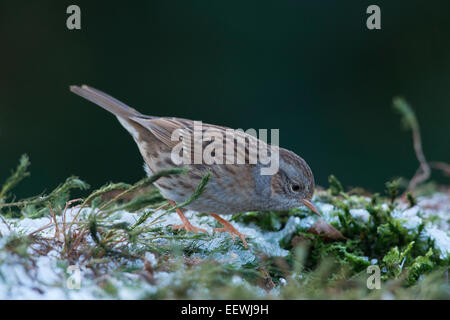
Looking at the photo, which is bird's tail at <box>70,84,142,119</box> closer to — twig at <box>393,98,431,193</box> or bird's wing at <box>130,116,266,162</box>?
bird's wing at <box>130,116,266,162</box>

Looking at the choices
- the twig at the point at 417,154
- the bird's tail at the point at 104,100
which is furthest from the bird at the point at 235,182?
the twig at the point at 417,154

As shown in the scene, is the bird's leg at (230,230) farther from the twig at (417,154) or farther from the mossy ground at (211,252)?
the twig at (417,154)

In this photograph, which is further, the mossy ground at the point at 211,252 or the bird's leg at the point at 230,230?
the bird's leg at the point at 230,230

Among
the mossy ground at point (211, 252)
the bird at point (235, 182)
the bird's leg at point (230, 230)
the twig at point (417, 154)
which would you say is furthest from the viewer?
the twig at point (417, 154)

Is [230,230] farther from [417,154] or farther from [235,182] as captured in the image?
[417,154]

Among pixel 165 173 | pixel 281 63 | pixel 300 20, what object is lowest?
pixel 165 173

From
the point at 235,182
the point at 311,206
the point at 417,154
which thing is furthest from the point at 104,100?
the point at 417,154

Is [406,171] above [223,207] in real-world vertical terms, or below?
below

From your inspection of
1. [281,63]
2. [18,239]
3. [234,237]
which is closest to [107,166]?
[281,63]
